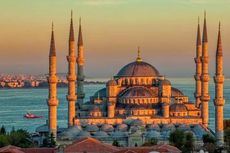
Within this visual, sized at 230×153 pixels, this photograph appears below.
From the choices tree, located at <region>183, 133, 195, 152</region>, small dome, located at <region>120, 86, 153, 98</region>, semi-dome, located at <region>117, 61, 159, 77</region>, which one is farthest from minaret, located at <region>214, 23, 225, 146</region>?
semi-dome, located at <region>117, 61, 159, 77</region>

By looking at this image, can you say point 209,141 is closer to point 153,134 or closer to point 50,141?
point 153,134

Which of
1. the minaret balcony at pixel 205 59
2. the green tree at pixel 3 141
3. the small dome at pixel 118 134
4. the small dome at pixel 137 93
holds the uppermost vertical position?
the minaret balcony at pixel 205 59

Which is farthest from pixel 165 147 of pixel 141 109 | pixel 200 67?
pixel 200 67

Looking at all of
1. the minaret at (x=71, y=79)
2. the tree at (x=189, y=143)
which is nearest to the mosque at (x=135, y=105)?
the minaret at (x=71, y=79)

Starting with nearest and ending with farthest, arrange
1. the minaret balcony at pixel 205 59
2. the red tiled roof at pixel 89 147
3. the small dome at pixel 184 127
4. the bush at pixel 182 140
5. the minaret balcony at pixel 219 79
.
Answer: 1. the red tiled roof at pixel 89 147
2. the bush at pixel 182 140
3. the minaret balcony at pixel 219 79
4. the small dome at pixel 184 127
5. the minaret balcony at pixel 205 59

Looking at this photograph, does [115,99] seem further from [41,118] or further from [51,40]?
[41,118]

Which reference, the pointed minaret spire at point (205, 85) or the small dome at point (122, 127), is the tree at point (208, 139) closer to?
the pointed minaret spire at point (205, 85)

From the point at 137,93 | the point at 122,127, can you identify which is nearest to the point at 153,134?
the point at 122,127
